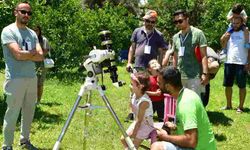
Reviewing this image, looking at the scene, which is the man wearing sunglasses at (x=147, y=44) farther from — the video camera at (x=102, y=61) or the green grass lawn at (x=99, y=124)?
the video camera at (x=102, y=61)

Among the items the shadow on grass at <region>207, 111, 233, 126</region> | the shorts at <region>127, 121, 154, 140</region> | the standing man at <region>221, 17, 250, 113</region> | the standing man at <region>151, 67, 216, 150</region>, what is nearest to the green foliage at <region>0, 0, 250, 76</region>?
the standing man at <region>221, 17, 250, 113</region>

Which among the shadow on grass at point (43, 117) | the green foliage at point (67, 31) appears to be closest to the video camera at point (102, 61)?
the shadow on grass at point (43, 117)

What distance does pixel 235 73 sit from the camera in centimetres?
909

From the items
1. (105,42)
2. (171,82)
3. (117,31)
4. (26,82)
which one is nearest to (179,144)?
(171,82)

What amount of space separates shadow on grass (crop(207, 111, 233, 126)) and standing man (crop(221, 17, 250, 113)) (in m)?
0.45

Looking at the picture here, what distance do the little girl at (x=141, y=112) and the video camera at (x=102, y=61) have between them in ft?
1.16

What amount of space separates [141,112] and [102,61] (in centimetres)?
75

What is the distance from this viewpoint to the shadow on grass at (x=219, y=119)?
7941 mm

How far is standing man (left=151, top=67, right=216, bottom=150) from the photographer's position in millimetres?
3967

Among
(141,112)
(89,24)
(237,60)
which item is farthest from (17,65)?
(89,24)

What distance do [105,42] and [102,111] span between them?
403 centimetres

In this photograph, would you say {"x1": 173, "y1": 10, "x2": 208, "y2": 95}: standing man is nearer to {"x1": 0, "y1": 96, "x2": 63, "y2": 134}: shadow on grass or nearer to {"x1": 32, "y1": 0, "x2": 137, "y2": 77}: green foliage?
{"x1": 0, "y1": 96, "x2": 63, "y2": 134}: shadow on grass

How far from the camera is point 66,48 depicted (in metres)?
14.7

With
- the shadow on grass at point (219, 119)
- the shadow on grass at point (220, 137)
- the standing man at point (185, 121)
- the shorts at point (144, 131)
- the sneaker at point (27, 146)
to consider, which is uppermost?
the standing man at point (185, 121)
